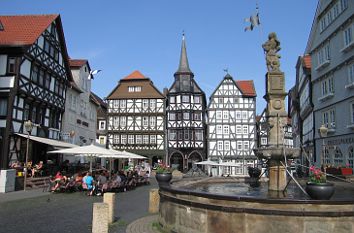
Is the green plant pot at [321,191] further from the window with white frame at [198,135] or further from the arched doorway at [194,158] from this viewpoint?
the arched doorway at [194,158]

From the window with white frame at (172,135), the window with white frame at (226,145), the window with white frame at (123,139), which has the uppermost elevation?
the window with white frame at (172,135)

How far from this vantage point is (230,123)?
52875 millimetres

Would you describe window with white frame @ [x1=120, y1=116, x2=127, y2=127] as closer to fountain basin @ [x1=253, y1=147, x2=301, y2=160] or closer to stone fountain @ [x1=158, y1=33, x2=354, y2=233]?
stone fountain @ [x1=158, y1=33, x2=354, y2=233]

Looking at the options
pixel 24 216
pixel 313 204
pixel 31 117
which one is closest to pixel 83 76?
pixel 31 117

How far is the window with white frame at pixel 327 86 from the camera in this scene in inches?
1109

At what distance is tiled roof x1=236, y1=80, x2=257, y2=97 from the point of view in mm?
53069

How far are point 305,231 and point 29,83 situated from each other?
22428 millimetres

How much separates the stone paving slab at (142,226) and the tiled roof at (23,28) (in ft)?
56.9

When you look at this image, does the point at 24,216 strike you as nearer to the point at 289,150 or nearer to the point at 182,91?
the point at 289,150

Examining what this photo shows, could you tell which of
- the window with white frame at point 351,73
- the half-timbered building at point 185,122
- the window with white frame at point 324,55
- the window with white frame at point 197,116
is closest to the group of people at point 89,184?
the window with white frame at point 351,73

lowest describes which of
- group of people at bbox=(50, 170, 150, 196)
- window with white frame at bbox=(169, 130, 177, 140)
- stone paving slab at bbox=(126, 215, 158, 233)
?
stone paving slab at bbox=(126, 215, 158, 233)

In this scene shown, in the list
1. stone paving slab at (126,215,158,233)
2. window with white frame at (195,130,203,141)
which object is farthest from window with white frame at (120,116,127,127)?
stone paving slab at (126,215,158,233)

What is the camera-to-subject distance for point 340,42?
2631 cm

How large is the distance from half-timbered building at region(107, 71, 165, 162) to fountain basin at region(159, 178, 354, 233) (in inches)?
1839
